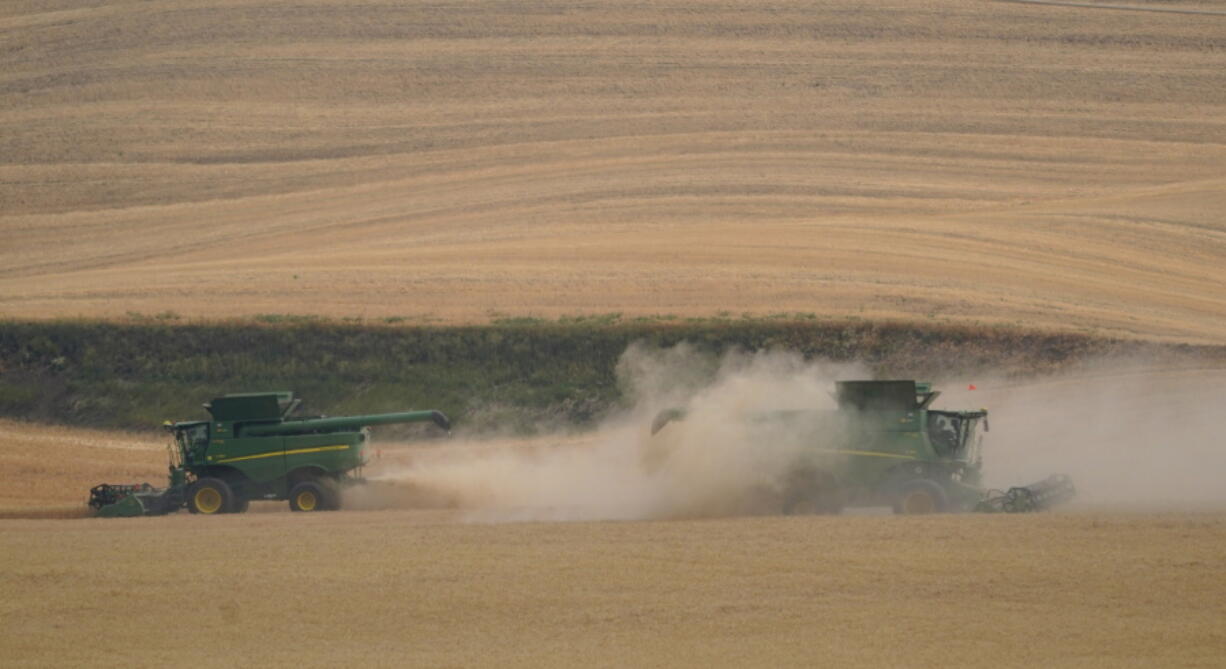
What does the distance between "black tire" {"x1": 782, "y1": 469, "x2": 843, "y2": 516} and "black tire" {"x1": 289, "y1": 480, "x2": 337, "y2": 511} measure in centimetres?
1010

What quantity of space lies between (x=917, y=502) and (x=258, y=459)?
1424 centimetres

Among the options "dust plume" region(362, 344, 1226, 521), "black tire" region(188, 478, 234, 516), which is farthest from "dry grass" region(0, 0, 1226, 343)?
"black tire" region(188, 478, 234, 516)

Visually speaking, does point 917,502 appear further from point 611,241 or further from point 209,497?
point 611,241

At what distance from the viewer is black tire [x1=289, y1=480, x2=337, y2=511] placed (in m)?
31.8

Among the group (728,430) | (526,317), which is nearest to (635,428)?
(526,317)

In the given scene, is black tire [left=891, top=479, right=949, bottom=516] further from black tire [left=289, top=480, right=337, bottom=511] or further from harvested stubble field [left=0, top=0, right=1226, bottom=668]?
black tire [left=289, top=480, right=337, bottom=511]

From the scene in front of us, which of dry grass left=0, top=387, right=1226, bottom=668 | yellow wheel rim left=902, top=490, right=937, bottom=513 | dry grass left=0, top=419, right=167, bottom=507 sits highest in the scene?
dry grass left=0, top=419, right=167, bottom=507

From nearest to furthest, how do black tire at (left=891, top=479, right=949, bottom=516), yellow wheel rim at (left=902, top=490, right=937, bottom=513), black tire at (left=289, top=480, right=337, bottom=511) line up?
1. black tire at (left=891, top=479, right=949, bottom=516)
2. yellow wheel rim at (left=902, top=490, right=937, bottom=513)
3. black tire at (left=289, top=480, right=337, bottom=511)

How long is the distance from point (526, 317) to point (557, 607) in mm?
26124

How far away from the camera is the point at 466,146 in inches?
2805

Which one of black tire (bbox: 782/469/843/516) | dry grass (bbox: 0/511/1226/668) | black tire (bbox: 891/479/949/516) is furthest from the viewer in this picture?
black tire (bbox: 782/469/843/516)

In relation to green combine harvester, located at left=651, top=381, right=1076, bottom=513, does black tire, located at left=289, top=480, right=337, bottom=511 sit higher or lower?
higher

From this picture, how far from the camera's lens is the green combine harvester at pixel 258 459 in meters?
31.8

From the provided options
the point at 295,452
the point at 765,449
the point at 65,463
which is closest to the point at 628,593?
the point at 765,449
